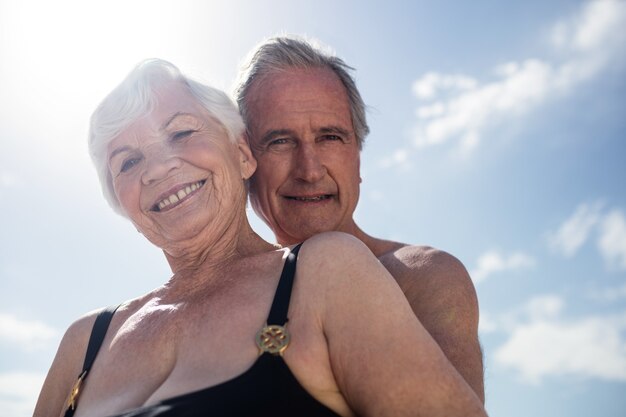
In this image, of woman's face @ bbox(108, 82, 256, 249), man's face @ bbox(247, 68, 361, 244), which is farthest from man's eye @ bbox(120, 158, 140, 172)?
man's face @ bbox(247, 68, 361, 244)

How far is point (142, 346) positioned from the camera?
9.37 ft

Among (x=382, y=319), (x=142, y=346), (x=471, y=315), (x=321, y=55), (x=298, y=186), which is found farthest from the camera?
(x=321, y=55)

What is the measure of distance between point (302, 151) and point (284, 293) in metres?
2.17

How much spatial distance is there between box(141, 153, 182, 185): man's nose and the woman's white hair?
0.74 ft

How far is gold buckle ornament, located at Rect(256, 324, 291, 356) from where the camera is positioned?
7.77ft

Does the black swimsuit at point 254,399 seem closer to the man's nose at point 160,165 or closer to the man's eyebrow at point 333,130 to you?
the man's nose at point 160,165

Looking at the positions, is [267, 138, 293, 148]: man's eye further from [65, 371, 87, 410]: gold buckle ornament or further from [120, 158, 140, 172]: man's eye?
[65, 371, 87, 410]: gold buckle ornament

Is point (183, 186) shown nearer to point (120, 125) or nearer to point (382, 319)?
point (120, 125)

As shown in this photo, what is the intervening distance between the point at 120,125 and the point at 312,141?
1685 millimetres

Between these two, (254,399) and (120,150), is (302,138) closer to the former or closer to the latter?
(120,150)

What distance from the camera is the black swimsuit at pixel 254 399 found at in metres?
2.22

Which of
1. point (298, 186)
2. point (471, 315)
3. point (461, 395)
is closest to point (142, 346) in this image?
point (461, 395)

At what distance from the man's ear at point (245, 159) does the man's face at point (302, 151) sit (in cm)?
98

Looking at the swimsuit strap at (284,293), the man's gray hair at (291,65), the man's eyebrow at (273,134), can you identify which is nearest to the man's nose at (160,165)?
the swimsuit strap at (284,293)
